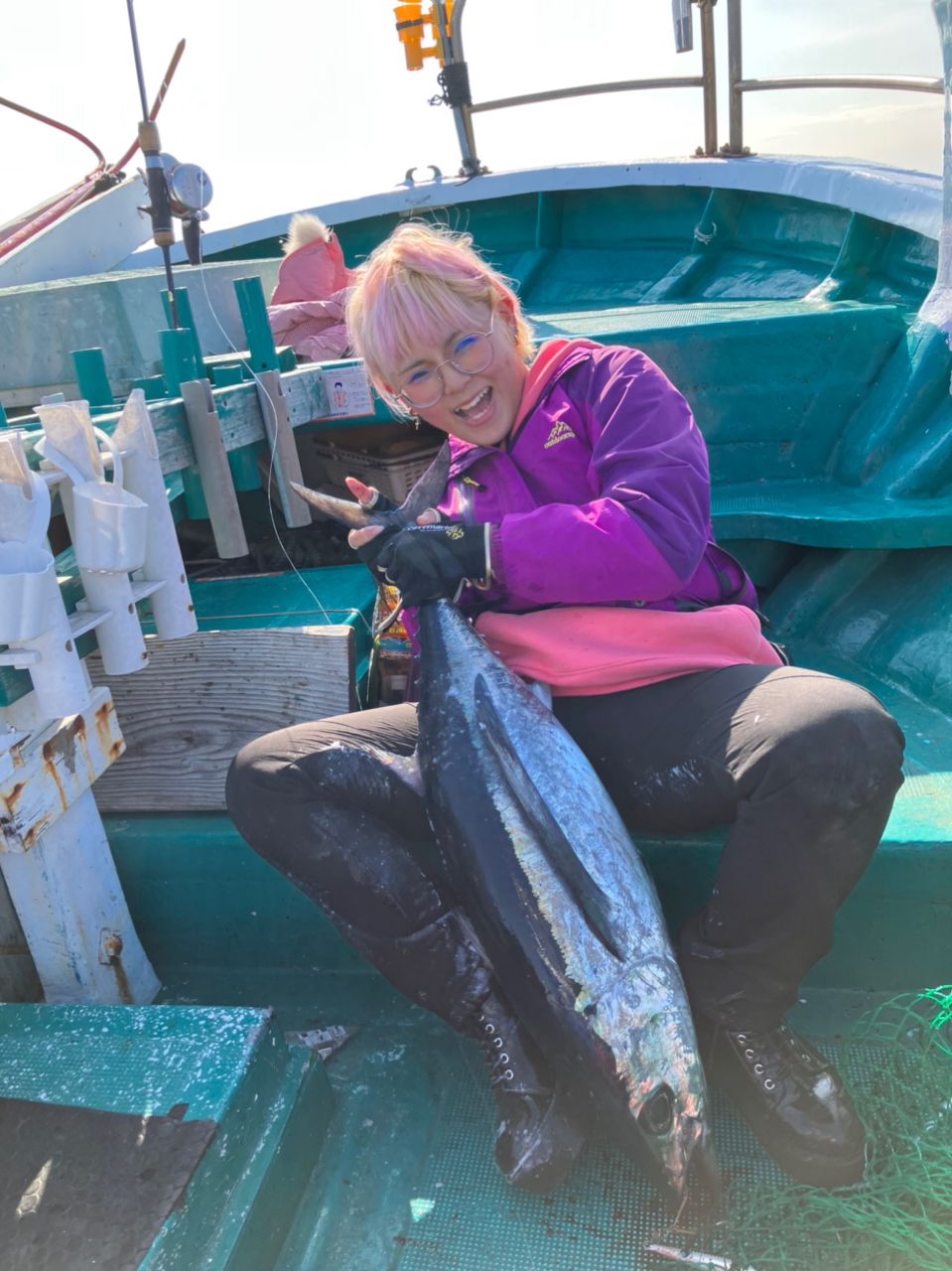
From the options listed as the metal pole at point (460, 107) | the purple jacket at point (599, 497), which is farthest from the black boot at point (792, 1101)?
the metal pole at point (460, 107)

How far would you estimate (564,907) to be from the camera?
170cm

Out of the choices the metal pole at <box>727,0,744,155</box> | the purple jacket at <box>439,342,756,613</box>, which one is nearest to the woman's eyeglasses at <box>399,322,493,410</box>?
the purple jacket at <box>439,342,756,613</box>

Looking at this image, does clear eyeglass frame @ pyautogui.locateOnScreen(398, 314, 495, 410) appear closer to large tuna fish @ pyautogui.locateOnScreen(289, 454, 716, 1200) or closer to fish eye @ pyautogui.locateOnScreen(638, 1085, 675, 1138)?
large tuna fish @ pyautogui.locateOnScreen(289, 454, 716, 1200)

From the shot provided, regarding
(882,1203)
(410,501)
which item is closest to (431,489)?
(410,501)

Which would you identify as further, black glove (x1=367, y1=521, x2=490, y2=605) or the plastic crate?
the plastic crate

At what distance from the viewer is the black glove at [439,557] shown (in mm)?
1998

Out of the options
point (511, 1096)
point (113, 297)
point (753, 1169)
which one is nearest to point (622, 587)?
point (511, 1096)

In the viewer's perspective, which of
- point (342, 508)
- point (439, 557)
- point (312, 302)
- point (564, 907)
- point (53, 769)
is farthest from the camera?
point (312, 302)

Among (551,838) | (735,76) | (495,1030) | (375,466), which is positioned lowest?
(495,1030)

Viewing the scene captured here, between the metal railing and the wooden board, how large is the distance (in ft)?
13.6

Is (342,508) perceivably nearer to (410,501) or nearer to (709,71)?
(410,501)

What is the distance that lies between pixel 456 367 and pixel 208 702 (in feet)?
3.76

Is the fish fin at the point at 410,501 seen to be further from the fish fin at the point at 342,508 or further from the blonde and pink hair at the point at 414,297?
the blonde and pink hair at the point at 414,297

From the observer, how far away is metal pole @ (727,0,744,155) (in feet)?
18.2
